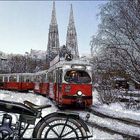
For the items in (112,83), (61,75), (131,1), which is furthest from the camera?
(131,1)

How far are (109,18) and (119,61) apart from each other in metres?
3.89

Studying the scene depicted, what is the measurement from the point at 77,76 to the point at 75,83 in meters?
0.51

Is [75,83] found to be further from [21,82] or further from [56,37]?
[56,37]

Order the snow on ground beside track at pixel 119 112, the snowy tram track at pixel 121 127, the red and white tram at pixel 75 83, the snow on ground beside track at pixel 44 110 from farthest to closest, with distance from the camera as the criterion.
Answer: the red and white tram at pixel 75 83 → the snow on ground beside track at pixel 119 112 → the snowy tram track at pixel 121 127 → the snow on ground beside track at pixel 44 110

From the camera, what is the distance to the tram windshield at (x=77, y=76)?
1992 cm

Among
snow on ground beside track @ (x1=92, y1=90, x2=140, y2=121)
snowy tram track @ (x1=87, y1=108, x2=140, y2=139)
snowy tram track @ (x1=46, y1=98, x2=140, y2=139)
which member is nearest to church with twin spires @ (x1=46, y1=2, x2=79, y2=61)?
snow on ground beside track @ (x1=92, y1=90, x2=140, y2=121)

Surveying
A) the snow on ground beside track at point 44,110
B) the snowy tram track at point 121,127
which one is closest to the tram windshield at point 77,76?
the snow on ground beside track at point 44,110

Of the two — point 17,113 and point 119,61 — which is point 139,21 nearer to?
point 119,61

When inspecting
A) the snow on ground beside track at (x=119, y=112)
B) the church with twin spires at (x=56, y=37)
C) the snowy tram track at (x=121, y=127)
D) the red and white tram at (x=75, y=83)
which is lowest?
the snowy tram track at (x=121, y=127)

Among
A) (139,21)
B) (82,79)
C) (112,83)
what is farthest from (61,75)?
(139,21)

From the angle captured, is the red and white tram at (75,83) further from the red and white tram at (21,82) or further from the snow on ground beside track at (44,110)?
the red and white tram at (21,82)

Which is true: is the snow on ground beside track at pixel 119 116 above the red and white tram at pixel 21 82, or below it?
below

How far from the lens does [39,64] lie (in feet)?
403

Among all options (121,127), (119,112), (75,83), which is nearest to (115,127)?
(121,127)
